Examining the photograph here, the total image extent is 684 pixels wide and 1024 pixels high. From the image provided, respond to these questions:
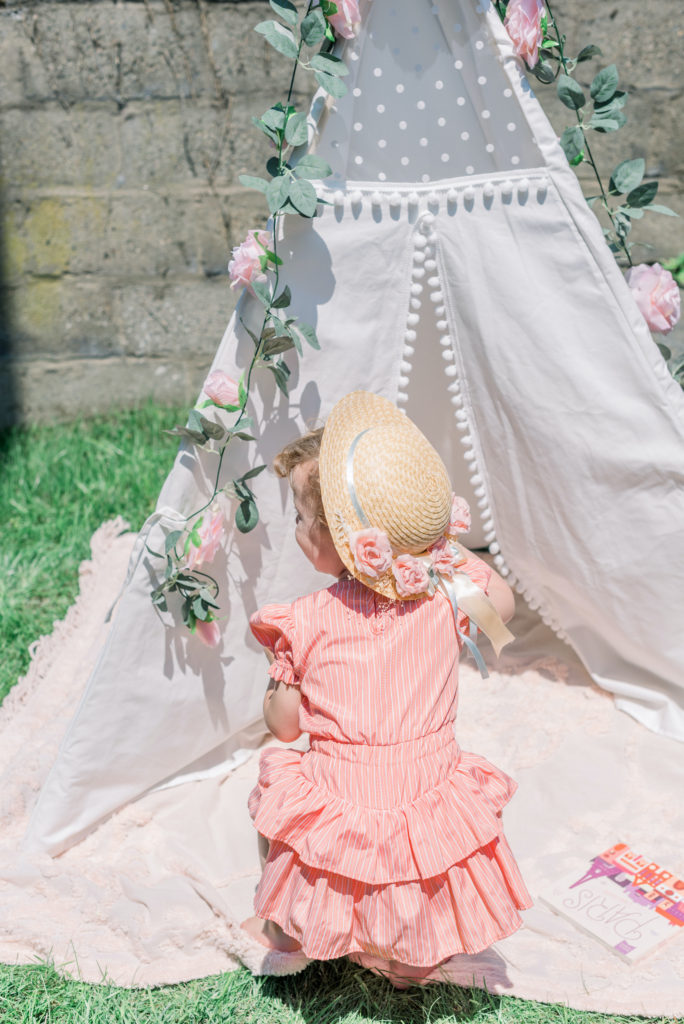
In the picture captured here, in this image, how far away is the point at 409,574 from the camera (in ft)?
4.94

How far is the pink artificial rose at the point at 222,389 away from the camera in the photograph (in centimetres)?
192

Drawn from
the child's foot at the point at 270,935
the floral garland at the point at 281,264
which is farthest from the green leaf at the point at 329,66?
the child's foot at the point at 270,935

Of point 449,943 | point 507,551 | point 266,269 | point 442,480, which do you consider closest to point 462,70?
point 266,269

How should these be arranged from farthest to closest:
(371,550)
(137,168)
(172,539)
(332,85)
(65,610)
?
(137,168) → (65,610) → (172,539) → (332,85) → (371,550)

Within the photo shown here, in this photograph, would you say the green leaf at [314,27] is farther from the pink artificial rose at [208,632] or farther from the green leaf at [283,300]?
the pink artificial rose at [208,632]

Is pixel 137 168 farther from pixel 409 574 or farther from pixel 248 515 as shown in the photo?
pixel 409 574

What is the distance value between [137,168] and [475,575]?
270cm

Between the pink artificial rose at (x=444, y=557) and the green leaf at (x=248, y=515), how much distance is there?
524 millimetres

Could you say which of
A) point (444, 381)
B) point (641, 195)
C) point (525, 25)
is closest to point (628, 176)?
point (641, 195)

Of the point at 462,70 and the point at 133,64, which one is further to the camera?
the point at 133,64

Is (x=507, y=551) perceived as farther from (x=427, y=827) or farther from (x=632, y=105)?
(x=632, y=105)

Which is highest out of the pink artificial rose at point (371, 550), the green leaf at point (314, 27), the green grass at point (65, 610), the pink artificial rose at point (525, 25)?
the pink artificial rose at point (525, 25)

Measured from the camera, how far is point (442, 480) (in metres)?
1.54

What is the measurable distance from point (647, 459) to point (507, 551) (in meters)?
0.45
